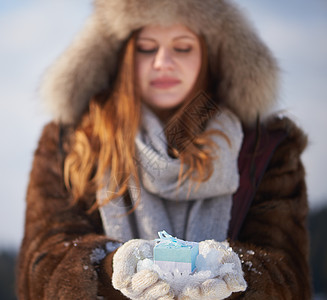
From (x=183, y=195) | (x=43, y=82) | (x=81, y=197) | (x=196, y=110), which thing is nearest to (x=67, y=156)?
(x=81, y=197)

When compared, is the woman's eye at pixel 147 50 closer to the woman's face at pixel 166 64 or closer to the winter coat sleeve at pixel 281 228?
the woman's face at pixel 166 64

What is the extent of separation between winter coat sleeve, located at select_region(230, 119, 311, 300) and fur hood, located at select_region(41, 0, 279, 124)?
15cm

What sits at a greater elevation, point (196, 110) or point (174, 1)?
point (174, 1)

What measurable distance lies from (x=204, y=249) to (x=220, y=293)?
0.07m

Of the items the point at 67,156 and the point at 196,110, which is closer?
the point at 196,110

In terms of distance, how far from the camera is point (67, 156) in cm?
112

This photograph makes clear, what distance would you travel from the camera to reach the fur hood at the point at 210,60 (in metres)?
1.08

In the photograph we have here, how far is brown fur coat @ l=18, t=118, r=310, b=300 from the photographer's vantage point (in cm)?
81

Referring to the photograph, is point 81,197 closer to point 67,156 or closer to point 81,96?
point 67,156

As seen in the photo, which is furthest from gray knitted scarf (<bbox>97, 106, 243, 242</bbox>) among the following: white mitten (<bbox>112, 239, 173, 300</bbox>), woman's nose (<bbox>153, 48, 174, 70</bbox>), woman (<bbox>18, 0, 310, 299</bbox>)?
white mitten (<bbox>112, 239, 173, 300</bbox>)

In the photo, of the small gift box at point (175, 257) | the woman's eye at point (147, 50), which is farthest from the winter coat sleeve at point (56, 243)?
the woman's eye at point (147, 50)

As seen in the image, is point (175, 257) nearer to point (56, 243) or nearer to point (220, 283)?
point (220, 283)

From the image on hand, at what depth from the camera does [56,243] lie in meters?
0.98

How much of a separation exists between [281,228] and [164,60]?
573 mm
